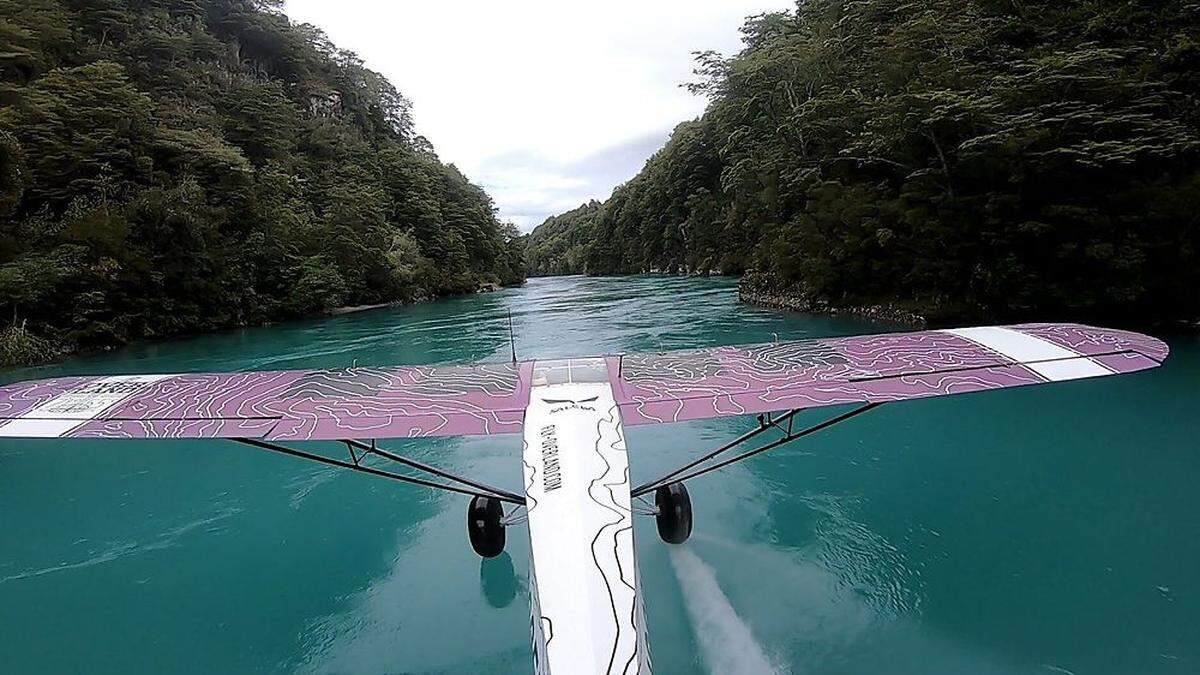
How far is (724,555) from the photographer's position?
4.78 meters

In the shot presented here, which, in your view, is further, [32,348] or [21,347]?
[32,348]

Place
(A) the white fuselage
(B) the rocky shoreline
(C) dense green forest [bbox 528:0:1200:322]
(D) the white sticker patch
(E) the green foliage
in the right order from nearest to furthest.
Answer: (A) the white fuselage
(D) the white sticker patch
(C) dense green forest [bbox 528:0:1200:322]
(B) the rocky shoreline
(E) the green foliage

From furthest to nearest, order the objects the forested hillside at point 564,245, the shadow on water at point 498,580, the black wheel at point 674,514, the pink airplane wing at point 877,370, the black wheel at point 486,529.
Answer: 1. the forested hillside at point 564,245
2. the black wheel at point 674,514
3. the black wheel at point 486,529
4. the shadow on water at point 498,580
5. the pink airplane wing at point 877,370

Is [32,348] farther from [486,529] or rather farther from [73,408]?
[486,529]

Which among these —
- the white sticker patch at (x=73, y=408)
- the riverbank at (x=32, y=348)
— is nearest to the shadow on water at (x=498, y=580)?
the white sticker patch at (x=73, y=408)

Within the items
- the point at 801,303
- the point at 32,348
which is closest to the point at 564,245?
the point at 801,303

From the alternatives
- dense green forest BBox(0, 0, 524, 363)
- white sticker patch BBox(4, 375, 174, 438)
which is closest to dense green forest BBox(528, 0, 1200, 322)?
white sticker patch BBox(4, 375, 174, 438)

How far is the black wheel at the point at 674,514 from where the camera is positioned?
4680 millimetres

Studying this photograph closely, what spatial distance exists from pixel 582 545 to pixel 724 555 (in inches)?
110

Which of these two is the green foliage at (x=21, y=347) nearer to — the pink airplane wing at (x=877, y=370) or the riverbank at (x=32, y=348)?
the riverbank at (x=32, y=348)

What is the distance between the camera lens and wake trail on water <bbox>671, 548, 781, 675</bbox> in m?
3.50

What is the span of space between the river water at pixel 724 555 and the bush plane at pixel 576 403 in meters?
1.03

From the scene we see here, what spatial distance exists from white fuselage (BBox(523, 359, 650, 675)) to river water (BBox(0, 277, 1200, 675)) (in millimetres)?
1548

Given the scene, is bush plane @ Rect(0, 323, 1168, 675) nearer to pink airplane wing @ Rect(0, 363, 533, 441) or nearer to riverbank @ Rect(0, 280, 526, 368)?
pink airplane wing @ Rect(0, 363, 533, 441)
